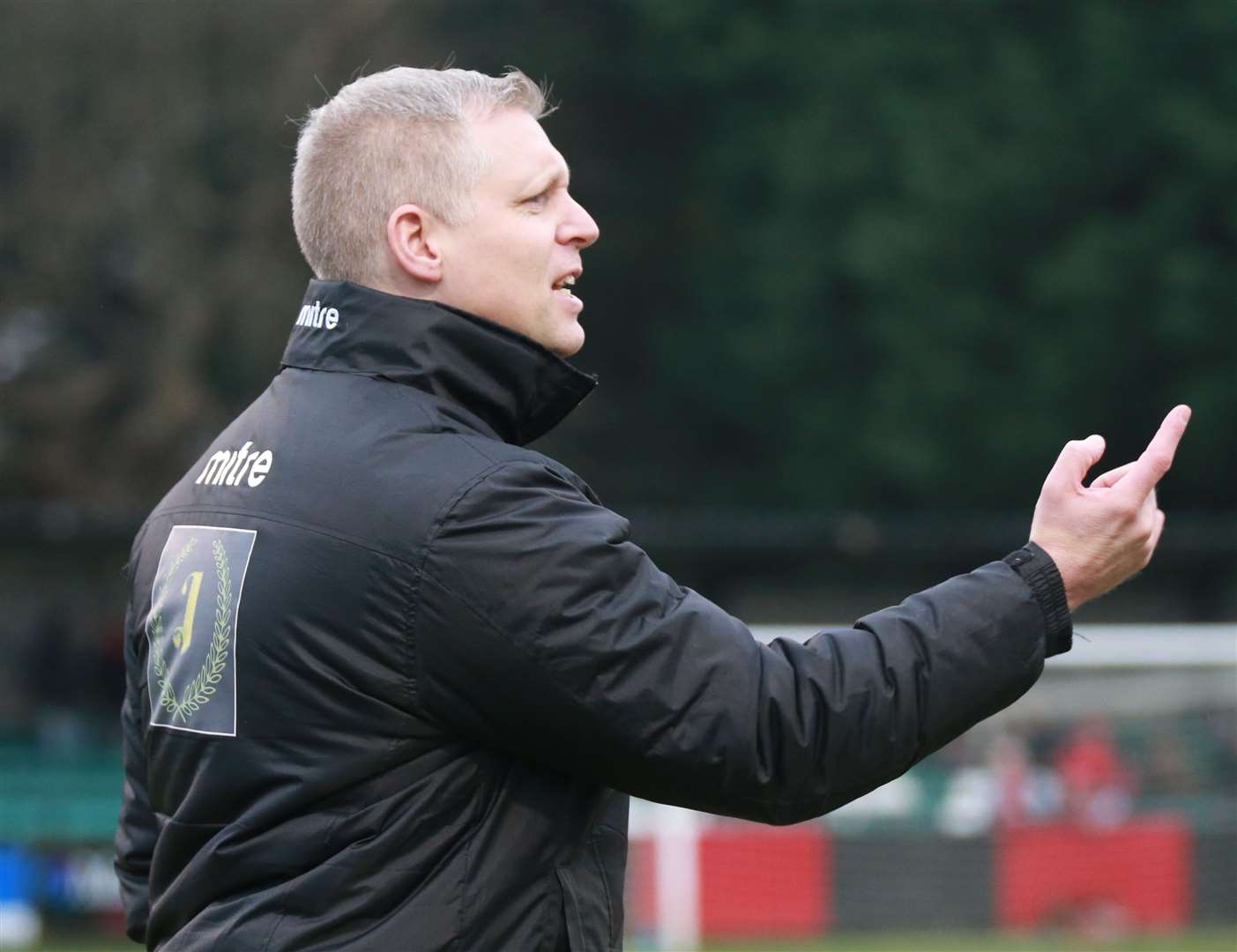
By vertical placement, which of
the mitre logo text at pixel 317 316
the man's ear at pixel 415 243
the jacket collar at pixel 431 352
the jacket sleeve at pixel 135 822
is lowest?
the jacket sleeve at pixel 135 822

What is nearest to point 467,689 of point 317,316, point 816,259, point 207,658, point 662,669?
point 662,669

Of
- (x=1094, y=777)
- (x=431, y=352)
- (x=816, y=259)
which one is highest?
(x=816, y=259)

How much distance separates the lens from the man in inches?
81.7

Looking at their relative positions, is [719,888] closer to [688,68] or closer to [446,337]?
[446,337]

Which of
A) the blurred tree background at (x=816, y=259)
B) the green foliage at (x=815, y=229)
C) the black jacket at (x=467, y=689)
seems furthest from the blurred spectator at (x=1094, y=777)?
the black jacket at (x=467, y=689)

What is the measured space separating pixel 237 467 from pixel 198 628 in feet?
0.70

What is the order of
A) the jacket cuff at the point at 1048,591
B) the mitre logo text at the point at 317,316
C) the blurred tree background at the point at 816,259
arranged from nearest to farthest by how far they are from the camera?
the jacket cuff at the point at 1048,591 → the mitre logo text at the point at 317,316 → the blurred tree background at the point at 816,259

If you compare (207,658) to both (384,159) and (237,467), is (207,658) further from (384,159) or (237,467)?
(384,159)

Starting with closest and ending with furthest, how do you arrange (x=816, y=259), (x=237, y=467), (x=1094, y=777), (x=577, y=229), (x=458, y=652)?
1. (x=458, y=652)
2. (x=237, y=467)
3. (x=577, y=229)
4. (x=1094, y=777)
5. (x=816, y=259)

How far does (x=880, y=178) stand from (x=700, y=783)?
757 inches

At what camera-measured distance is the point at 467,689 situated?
208cm

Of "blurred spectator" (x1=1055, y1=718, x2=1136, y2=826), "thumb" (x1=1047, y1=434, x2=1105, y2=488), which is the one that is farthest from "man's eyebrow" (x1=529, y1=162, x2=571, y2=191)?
"blurred spectator" (x1=1055, y1=718, x2=1136, y2=826)

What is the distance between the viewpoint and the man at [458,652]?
208cm

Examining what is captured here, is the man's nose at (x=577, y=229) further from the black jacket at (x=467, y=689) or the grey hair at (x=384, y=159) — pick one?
the black jacket at (x=467, y=689)
